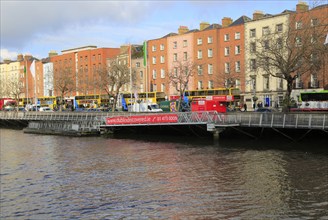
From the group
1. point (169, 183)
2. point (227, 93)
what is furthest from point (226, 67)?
point (169, 183)

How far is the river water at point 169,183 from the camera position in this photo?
66.7 feet

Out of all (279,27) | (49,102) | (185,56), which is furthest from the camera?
(49,102)

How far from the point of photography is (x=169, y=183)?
85.6ft

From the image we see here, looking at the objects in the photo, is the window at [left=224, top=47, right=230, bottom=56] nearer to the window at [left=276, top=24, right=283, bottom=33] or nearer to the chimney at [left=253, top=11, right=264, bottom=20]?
the chimney at [left=253, top=11, right=264, bottom=20]

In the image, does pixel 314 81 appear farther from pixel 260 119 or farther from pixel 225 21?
pixel 260 119

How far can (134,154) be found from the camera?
39312mm

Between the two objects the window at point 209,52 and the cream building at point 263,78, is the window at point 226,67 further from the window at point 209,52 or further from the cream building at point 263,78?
the window at point 209,52

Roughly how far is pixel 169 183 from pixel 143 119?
2592cm

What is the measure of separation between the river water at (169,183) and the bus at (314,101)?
1770cm

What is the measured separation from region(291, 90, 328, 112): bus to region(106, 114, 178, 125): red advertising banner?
→ 17.9 metres

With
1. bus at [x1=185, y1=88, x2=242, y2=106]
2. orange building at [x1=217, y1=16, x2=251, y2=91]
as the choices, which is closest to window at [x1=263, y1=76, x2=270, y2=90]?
orange building at [x1=217, y1=16, x2=251, y2=91]

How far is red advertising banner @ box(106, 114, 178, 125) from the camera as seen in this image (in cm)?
4846

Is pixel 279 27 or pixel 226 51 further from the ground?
pixel 279 27

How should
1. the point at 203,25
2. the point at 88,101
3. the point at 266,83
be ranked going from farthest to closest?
the point at 88,101 < the point at 203,25 < the point at 266,83
